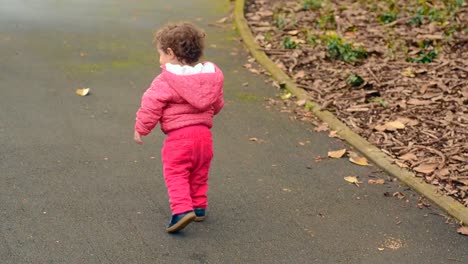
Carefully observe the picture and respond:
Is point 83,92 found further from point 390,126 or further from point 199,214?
point 199,214

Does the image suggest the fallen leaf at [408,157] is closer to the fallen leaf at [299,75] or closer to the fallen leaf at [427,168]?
the fallen leaf at [427,168]

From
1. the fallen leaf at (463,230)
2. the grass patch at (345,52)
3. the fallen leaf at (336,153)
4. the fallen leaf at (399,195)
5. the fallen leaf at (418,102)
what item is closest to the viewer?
the fallen leaf at (463,230)

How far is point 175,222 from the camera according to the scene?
5652mm

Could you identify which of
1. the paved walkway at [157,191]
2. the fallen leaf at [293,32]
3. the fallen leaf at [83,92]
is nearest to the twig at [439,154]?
the paved walkway at [157,191]

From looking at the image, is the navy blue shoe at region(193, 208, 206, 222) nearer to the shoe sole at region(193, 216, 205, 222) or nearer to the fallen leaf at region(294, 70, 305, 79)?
the shoe sole at region(193, 216, 205, 222)

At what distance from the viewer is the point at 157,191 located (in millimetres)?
6352

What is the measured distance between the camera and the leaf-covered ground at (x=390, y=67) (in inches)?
291

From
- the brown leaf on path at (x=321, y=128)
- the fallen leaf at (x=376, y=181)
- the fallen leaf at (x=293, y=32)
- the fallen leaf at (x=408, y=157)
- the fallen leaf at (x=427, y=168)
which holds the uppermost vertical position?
the fallen leaf at (x=427, y=168)

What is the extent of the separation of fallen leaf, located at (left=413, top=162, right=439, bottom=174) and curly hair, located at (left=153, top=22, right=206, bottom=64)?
2.18m

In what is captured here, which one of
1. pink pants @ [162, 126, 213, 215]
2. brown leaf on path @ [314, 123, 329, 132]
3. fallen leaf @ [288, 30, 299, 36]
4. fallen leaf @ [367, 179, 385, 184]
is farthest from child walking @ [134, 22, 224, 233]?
fallen leaf @ [288, 30, 299, 36]

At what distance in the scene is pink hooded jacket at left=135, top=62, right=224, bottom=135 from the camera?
5523 millimetres

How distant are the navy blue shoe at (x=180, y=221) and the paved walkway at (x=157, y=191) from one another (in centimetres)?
6

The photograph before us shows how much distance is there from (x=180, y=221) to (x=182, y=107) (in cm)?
71

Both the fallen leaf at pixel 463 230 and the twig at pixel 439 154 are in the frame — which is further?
the twig at pixel 439 154
